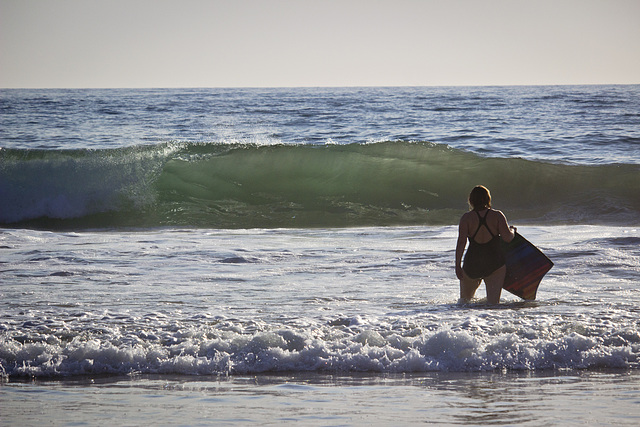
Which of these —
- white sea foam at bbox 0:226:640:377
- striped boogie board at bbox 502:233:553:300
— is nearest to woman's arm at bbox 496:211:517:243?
striped boogie board at bbox 502:233:553:300

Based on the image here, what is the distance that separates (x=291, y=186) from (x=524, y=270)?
1108cm

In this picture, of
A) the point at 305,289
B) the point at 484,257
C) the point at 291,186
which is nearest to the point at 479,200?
the point at 484,257

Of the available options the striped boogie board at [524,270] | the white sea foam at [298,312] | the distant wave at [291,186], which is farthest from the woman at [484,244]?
the distant wave at [291,186]

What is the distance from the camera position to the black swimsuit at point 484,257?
652cm

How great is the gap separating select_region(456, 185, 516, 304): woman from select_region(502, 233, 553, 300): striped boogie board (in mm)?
141

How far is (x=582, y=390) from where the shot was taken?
427 cm

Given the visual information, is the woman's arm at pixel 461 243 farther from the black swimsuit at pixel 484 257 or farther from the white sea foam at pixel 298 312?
the white sea foam at pixel 298 312

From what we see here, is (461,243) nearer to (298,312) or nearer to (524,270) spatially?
(524,270)

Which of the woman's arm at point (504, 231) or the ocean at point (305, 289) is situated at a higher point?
the woman's arm at point (504, 231)

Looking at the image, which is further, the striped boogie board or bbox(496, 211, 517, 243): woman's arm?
the striped boogie board

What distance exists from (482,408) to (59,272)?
19.0 feet

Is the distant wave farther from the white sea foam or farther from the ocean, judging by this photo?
the white sea foam

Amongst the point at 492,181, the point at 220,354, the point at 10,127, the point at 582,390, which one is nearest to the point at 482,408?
the point at 582,390

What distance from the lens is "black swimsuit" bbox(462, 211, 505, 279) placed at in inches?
257
